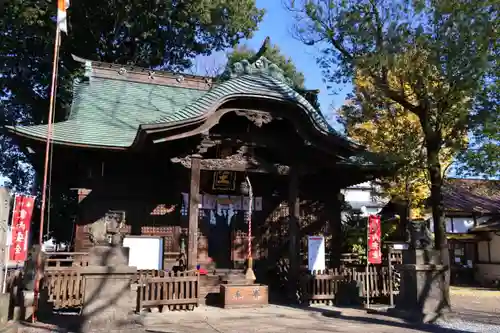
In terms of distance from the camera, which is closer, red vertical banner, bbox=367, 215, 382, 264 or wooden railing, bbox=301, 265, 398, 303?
red vertical banner, bbox=367, 215, 382, 264

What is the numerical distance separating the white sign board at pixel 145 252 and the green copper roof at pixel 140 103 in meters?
2.79

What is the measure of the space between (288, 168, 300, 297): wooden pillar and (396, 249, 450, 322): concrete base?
10.8ft

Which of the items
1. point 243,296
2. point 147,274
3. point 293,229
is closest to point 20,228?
point 147,274

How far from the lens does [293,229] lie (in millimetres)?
13023

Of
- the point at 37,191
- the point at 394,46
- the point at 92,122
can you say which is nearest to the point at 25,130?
the point at 92,122

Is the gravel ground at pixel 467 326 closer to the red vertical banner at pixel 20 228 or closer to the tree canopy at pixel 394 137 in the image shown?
the tree canopy at pixel 394 137

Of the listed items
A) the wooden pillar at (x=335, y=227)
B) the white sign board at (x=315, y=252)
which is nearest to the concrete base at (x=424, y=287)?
the white sign board at (x=315, y=252)

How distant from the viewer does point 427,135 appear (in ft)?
38.8

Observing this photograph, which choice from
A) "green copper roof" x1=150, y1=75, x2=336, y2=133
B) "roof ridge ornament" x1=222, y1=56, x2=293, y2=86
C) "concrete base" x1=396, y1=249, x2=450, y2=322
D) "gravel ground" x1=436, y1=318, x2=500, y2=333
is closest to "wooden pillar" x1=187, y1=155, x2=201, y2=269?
"green copper roof" x1=150, y1=75, x2=336, y2=133

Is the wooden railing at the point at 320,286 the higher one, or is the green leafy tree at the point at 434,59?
the green leafy tree at the point at 434,59

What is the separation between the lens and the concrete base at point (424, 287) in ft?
33.1

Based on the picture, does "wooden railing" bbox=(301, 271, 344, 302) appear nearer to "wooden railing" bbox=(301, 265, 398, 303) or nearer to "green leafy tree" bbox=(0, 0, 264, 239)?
"wooden railing" bbox=(301, 265, 398, 303)

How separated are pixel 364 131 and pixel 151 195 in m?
12.4

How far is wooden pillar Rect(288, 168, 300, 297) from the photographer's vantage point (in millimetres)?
12906
